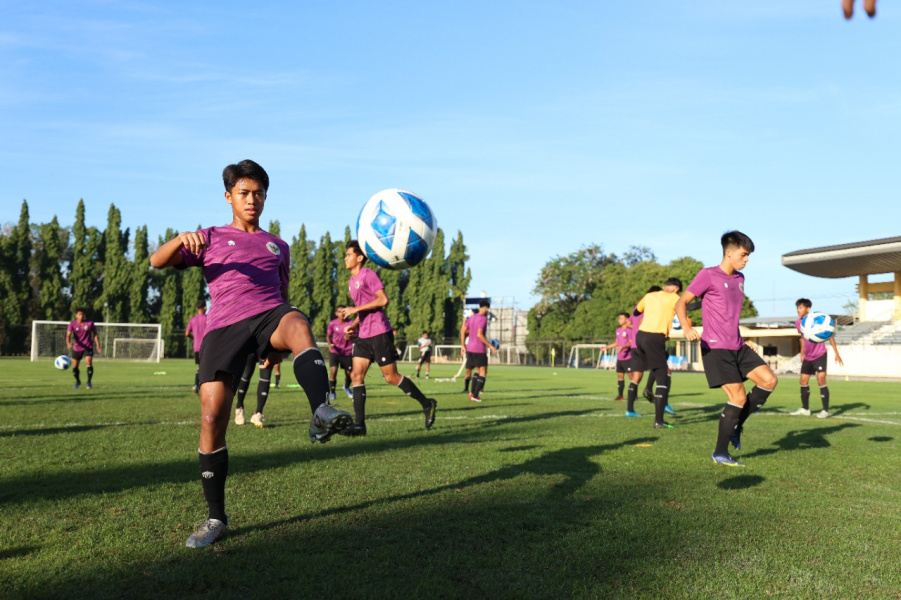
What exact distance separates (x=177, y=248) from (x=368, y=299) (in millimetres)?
4888

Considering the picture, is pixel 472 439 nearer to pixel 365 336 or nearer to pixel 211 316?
pixel 365 336

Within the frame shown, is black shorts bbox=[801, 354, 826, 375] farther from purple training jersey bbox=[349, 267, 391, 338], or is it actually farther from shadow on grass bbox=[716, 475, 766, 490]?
purple training jersey bbox=[349, 267, 391, 338]

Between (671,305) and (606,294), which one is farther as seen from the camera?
(606,294)

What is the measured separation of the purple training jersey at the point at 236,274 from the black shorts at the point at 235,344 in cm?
5

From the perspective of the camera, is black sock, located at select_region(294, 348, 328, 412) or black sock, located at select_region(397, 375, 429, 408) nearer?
black sock, located at select_region(294, 348, 328, 412)

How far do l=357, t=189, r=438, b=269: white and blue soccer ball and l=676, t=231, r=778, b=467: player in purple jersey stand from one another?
2737 millimetres

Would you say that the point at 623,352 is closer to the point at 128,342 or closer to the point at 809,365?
the point at 809,365

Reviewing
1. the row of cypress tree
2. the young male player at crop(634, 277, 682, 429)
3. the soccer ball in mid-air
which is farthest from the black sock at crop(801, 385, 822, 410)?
the row of cypress tree

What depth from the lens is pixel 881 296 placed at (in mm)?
55875

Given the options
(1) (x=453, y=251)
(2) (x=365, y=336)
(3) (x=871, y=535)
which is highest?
(1) (x=453, y=251)

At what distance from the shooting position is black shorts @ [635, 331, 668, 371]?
11.0 meters

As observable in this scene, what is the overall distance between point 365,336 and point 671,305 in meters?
4.87

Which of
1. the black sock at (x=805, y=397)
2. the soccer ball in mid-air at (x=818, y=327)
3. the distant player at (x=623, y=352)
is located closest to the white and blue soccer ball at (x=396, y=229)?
the soccer ball in mid-air at (x=818, y=327)

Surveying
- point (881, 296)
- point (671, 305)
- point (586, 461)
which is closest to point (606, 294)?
point (881, 296)
